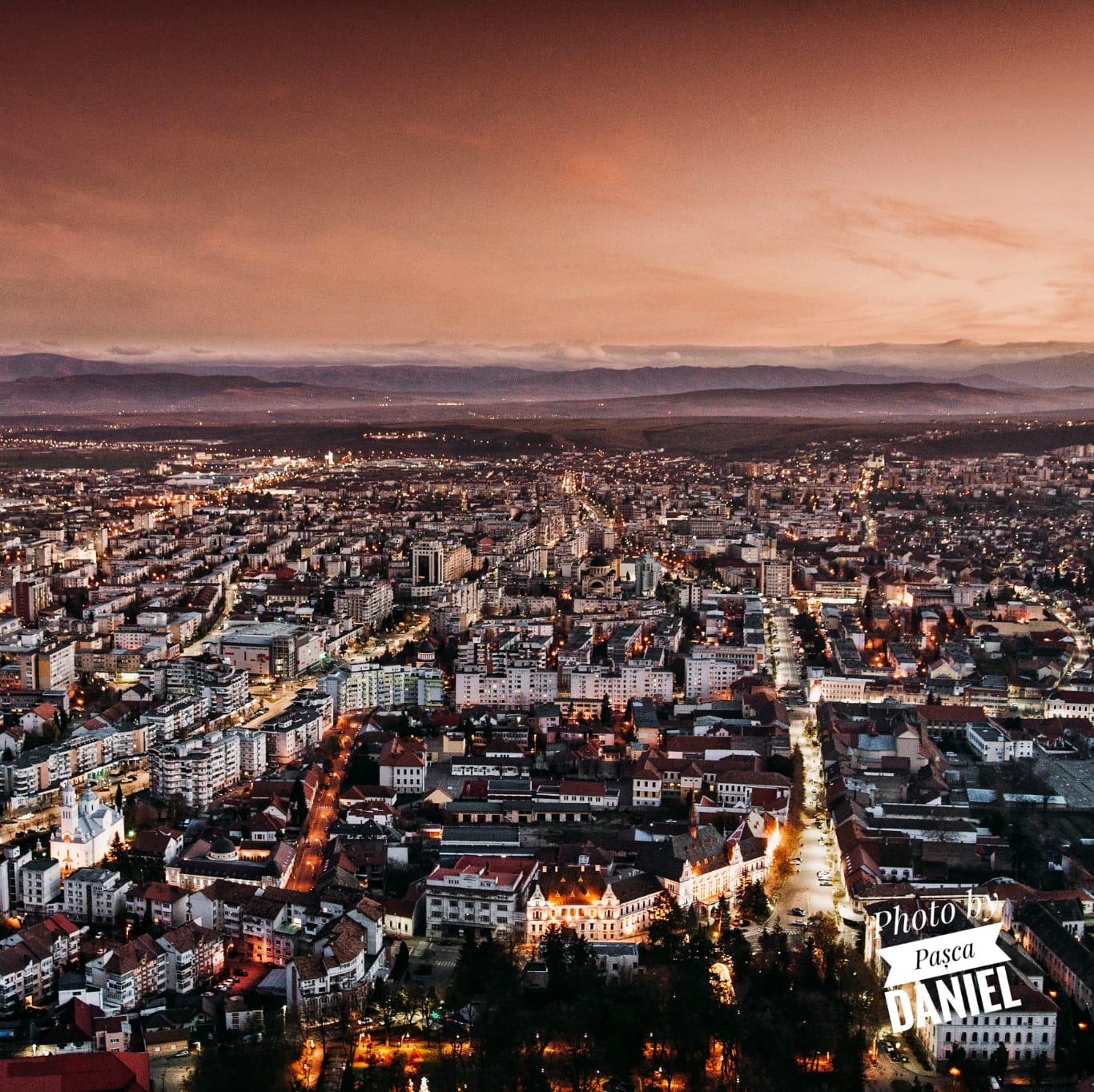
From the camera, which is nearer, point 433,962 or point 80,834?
point 433,962

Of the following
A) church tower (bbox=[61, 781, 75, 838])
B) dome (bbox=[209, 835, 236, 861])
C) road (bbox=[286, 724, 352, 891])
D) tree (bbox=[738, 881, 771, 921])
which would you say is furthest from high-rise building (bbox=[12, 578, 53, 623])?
tree (bbox=[738, 881, 771, 921])

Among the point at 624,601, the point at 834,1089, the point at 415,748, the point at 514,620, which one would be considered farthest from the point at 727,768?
Result: the point at 624,601

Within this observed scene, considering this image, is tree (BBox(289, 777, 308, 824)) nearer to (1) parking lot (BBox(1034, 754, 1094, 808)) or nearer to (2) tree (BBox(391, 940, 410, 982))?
(2) tree (BBox(391, 940, 410, 982))

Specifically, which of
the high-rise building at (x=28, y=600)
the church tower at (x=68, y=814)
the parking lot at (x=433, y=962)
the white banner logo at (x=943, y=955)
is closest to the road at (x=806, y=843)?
the white banner logo at (x=943, y=955)

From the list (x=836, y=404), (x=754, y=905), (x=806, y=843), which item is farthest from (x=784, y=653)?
(x=836, y=404)

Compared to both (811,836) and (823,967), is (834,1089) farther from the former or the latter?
(811,836)

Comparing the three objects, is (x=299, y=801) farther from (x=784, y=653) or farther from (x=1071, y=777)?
Result: (x=784, y=653)

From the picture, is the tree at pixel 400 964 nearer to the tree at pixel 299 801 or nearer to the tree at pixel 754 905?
the tree at pixel 754 905
